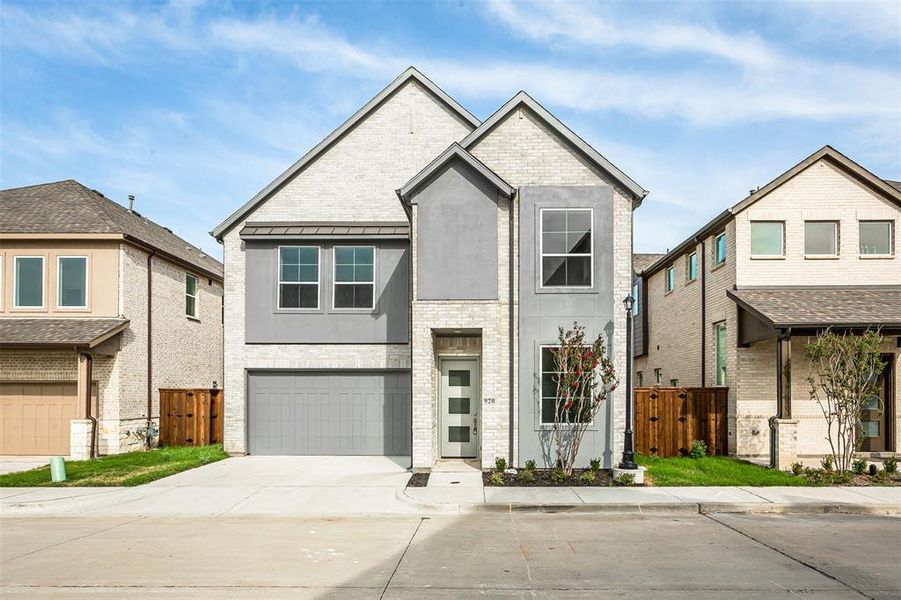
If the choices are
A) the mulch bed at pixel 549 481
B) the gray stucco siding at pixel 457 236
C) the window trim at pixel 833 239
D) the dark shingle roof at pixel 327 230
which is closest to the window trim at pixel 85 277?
the dark shingle roof at pixel 327 230

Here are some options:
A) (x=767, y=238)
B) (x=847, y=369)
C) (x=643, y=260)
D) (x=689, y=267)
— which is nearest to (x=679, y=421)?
(x=847, y=369)

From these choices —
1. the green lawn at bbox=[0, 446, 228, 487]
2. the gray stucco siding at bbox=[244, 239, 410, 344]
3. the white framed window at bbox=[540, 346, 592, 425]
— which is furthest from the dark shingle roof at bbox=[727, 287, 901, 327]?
the green lawn at bbox=[0, 446, 228, 487]

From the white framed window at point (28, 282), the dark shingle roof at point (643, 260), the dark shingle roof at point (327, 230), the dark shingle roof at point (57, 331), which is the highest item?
the dark shingle roof at point (643, 260)

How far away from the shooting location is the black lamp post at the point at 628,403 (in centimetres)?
1499

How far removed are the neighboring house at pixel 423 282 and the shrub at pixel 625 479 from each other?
170 cm

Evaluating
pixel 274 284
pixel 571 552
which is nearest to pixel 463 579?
pixel 571 552

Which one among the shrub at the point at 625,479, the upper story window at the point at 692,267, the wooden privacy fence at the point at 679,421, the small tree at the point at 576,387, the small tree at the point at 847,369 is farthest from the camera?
the upper story window at the point at 692,267

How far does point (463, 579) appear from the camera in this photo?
8.27 m

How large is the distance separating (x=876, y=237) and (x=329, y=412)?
1558 cm

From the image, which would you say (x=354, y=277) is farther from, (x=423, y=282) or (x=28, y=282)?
(x=28, y=282)

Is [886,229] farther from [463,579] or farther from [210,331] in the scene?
[210,331]

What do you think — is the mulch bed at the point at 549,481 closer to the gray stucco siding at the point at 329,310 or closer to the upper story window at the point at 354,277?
the gray stucco siding at the point at 329,310

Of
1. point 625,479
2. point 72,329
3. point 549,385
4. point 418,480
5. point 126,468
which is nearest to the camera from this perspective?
point 625,479

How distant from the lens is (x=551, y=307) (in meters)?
16.5
